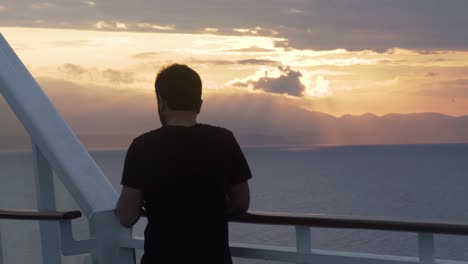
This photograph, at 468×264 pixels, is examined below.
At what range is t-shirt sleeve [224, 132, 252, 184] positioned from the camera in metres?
2.71

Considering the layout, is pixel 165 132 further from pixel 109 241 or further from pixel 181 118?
pixel 109 241

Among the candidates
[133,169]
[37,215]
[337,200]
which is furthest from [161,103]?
[337,200]

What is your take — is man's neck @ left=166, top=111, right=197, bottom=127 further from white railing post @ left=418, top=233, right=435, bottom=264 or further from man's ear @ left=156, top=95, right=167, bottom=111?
white railing post @ left=418, top=233, right=435, bottom=264

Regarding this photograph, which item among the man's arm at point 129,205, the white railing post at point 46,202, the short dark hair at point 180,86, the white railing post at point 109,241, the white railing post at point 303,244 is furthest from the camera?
the white railing post at point 46,202

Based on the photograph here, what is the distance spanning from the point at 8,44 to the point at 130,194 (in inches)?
60.3

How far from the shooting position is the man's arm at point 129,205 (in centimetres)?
276

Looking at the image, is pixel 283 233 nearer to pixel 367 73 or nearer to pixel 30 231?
pixel 367 73

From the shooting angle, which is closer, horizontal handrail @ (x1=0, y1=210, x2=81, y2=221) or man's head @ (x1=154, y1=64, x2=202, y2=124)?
man's head @ (x1=154, y1=64, x2=202, y2=124)

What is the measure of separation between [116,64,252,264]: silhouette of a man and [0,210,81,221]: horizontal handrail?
89 cm

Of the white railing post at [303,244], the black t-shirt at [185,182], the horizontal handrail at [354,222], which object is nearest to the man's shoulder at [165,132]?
the black t-shirt at [185,182]

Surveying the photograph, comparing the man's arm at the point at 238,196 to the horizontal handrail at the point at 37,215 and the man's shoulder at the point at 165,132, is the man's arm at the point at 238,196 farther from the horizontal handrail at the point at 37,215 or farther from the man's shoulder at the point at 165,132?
the horizontal handrail at the point at 37,215

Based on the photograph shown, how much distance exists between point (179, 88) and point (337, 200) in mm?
84998

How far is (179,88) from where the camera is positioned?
2641 mm

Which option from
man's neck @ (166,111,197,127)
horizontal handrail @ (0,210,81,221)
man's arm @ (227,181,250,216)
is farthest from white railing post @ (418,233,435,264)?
horizontal handrail @ (0,210,81,221)
